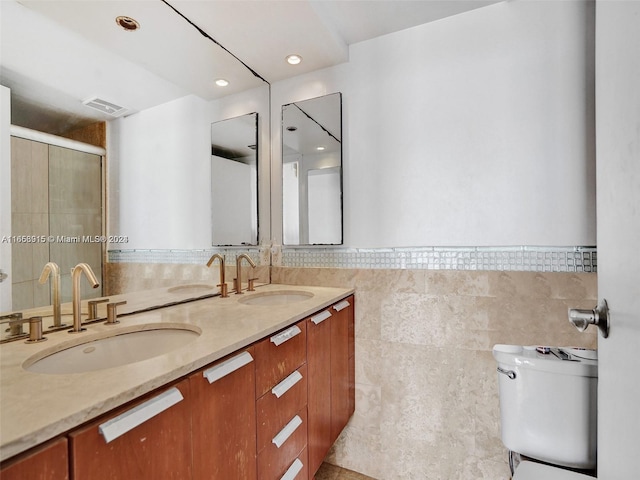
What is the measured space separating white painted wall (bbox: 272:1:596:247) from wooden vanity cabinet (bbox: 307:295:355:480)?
519 mm

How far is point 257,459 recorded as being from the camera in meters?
0.98

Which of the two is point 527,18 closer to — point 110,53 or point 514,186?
point 514,186

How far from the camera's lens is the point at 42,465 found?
1.59 feet

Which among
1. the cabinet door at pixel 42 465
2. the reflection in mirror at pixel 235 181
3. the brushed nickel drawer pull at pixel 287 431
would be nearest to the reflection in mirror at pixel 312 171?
Result: the reflection in mirror at pixel 235 181

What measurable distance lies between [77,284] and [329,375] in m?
1.13

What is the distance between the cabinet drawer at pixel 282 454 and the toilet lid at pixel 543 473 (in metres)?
0.79

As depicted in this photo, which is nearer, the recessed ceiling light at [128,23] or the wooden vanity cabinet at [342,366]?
the recessed ceiling light at [128,23]

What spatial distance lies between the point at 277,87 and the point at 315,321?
1.63 m

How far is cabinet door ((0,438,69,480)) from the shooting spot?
0.45 m

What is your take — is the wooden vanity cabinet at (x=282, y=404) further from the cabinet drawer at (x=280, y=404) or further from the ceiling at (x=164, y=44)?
the ceiling at (x=164, y=44)

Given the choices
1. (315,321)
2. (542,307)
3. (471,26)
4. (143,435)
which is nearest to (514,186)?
(542,307)

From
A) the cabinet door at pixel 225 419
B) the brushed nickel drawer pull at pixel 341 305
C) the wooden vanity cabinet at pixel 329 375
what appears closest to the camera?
the cabinet door at pixel 225 419

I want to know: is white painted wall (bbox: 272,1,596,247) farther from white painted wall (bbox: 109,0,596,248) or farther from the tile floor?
the tile floor

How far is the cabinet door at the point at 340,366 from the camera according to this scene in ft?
5.27
